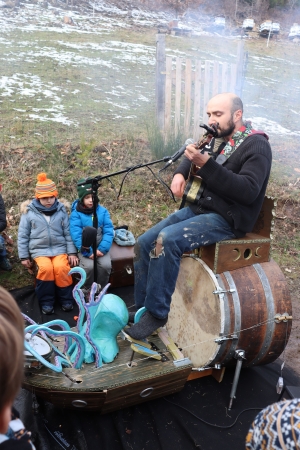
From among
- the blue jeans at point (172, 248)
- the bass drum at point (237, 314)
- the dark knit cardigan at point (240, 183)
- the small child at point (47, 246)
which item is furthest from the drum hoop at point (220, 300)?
Result: the small child at point (47, 246)

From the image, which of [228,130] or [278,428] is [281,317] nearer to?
[228,130]

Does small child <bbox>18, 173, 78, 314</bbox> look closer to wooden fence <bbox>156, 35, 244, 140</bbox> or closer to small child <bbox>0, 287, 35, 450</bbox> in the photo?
small child <bbox>0, 287, 35, 450</bbox>

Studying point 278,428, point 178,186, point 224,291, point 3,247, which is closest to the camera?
point 278,428

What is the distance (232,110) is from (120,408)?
226cm

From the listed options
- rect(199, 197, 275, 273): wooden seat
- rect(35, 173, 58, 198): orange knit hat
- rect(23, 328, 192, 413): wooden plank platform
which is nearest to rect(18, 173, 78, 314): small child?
rect(35, 173, 58, 198): orange knit hat

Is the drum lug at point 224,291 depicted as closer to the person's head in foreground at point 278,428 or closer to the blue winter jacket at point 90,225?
the person's head in foreground at point 278,428

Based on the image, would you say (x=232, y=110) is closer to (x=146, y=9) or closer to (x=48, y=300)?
(x=48, y=300)

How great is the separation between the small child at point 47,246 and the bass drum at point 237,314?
4.99 ft

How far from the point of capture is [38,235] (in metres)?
3.96

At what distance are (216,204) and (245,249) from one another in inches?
15.6

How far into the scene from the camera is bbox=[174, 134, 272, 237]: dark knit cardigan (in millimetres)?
2607

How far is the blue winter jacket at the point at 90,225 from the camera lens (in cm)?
406

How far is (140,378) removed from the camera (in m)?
2.52

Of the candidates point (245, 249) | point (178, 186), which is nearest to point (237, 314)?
point (245, 249)
